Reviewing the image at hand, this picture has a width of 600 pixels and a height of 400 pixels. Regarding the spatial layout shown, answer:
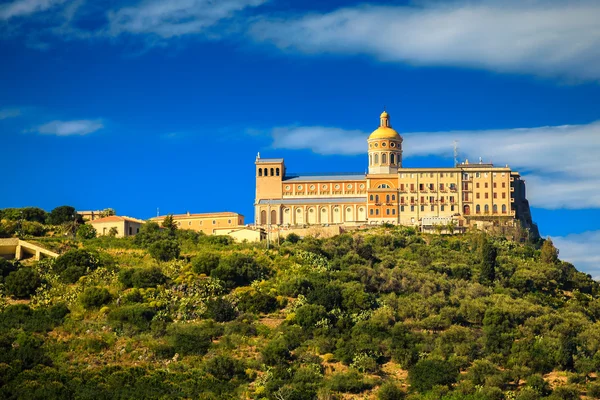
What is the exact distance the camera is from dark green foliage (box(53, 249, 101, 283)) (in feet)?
265

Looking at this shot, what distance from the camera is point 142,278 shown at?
262 feet

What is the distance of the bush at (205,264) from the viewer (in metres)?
82.8

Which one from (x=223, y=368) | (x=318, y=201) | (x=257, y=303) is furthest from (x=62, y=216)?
(x=223, y=368)

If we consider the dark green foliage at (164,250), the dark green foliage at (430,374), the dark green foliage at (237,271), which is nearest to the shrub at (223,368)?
the dark green foliage at (430,374)

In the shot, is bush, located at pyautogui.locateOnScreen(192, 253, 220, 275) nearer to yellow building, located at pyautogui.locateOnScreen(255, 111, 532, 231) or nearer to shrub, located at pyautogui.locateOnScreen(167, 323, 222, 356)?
shrub, located at pyautogui.locateOnScreen(167, 323, 222, 356)

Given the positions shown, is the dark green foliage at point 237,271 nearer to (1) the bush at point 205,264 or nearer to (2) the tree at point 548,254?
(1) the bush at point 205,264

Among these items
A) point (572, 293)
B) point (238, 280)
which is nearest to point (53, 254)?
point (238, 280)

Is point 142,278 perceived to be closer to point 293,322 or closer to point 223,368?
point 293,322

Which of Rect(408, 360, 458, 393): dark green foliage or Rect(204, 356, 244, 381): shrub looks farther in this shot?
Rect(204, 356, 244, 381): shrub

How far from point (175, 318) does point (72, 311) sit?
7201mm

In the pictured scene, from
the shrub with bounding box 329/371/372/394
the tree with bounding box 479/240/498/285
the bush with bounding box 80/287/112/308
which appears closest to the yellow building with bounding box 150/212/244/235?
the tree with bounding box 479/240/498/285

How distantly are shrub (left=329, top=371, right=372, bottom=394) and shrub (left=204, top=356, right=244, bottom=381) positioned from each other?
5797 millimetres

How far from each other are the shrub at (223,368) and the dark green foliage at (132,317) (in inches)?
308

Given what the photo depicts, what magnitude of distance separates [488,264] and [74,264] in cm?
3429
